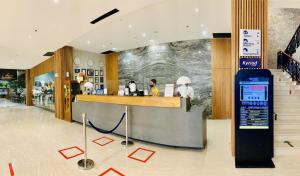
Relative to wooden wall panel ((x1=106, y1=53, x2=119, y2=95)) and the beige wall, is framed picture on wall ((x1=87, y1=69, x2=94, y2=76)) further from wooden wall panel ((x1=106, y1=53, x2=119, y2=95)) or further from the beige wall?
wooden wall panel ((x1=106, y1=53, x2=119, y2=95))

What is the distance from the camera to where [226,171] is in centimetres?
279

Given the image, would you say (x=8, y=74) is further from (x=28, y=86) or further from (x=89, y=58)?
(x=89, y=58)

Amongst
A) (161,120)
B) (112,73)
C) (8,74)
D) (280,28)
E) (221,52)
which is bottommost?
(161,120)

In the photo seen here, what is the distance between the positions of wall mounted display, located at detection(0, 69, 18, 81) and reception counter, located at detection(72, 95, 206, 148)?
57.2 feet

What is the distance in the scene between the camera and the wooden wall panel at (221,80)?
7074 millimetres

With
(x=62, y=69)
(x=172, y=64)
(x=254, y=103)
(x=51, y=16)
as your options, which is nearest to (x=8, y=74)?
(x=62, y=69)

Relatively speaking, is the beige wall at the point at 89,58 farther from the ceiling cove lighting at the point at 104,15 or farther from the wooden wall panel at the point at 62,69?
the ceiling cove lighting at the point at 104,15

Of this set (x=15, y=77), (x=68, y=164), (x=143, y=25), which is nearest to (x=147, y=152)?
(x=68, y=164)

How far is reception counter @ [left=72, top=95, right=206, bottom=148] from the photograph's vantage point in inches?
146

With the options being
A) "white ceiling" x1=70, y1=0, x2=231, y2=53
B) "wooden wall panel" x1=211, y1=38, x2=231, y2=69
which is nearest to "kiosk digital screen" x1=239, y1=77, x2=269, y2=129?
"white ceiling" x1=70, y1=0, x2=231, y2=53

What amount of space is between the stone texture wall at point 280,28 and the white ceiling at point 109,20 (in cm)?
346

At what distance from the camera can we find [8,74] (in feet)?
55.7

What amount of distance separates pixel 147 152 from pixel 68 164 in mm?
1535

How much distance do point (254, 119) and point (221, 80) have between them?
4.43 metres
